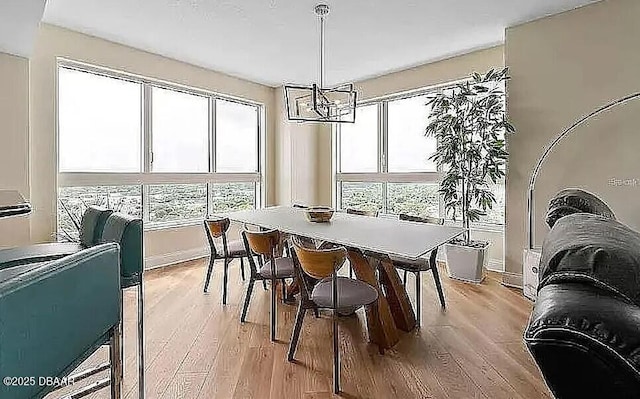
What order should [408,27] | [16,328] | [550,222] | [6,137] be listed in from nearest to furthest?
1. [16,328]
2. [550,222]
3. [6,137]
4. [408,27]

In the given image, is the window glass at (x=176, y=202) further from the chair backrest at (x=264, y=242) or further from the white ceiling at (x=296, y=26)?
the chair backrest at (x=264, y=242)

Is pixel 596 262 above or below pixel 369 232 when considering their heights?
above

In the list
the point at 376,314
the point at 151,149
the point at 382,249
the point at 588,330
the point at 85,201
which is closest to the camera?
the point at 588,330

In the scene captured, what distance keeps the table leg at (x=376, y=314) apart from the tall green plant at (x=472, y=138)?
2.08 metres

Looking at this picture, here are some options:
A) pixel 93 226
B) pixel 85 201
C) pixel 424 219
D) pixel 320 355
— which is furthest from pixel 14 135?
pixel 424 219

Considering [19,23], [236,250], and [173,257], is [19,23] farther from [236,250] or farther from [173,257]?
[173,257]

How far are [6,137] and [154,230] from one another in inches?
77.4

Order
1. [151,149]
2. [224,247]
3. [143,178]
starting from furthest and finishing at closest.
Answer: [151,149], [143,178], [224,247]

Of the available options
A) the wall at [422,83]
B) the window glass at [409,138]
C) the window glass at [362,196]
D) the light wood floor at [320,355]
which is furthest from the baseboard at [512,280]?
the window glass at [362,196]

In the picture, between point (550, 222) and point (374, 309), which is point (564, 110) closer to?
point (550, 222)

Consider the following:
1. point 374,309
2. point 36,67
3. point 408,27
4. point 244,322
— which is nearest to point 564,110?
point 408,27

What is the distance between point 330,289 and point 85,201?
3348 mm

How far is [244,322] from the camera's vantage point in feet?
11.1

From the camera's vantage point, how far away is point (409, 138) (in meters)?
6.04
